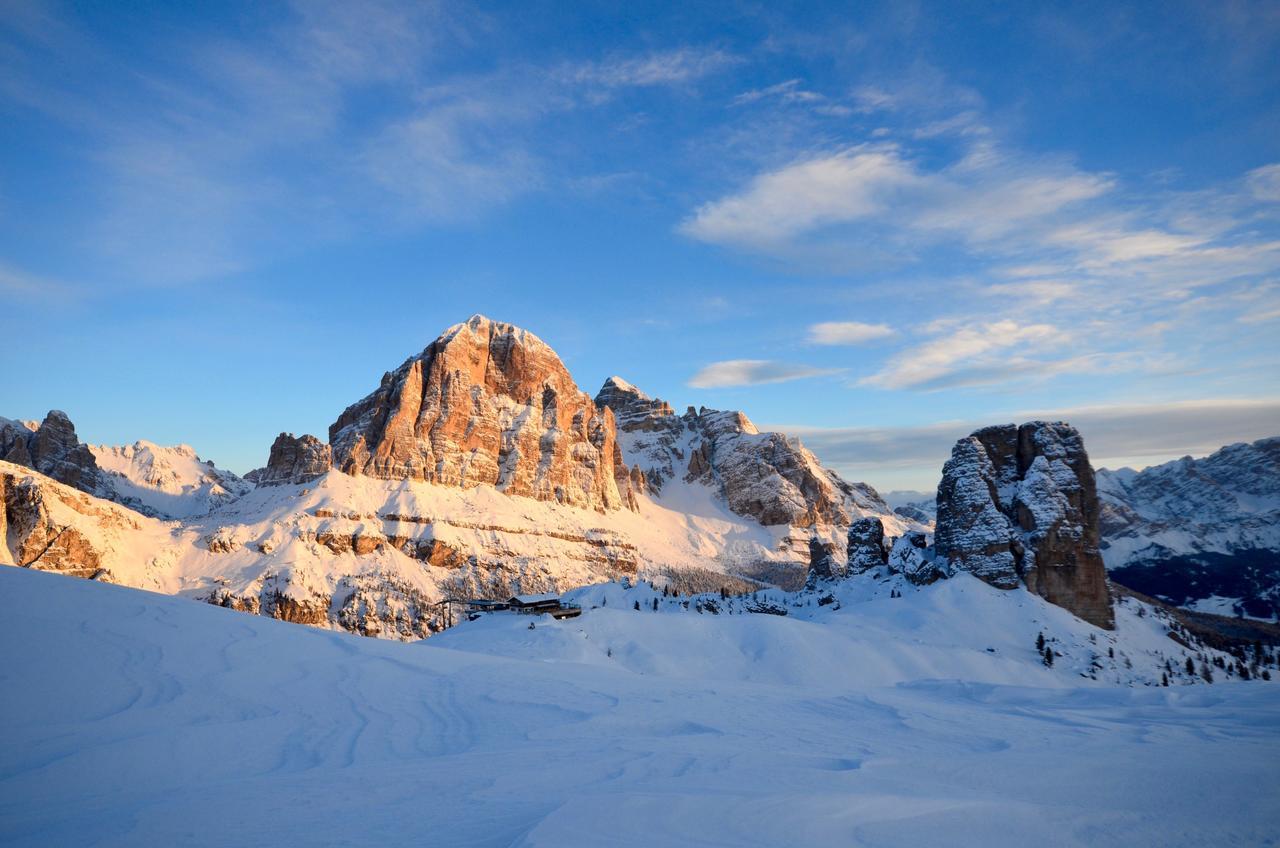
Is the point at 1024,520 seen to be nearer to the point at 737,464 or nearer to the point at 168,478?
the point at 737,464

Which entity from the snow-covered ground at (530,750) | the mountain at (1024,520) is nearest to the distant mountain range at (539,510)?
the mountain at (1024,520)

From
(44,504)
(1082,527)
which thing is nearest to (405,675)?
(1082,527)

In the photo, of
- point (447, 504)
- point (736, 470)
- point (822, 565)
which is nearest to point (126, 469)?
point (447, 504)

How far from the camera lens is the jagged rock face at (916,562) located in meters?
42.8

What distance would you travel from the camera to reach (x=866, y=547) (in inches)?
2170

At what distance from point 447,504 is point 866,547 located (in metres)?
66.8

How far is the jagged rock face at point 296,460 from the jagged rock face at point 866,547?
77805mm

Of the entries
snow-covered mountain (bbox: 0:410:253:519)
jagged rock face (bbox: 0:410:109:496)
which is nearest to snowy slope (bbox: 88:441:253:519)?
snow-covered mountain (bbox: 0:410:253:519)

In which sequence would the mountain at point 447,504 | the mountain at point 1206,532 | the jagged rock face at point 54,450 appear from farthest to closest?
the mountain at point 1206,532
the jagged rock face at point 54,450
the mountain at point 447,504

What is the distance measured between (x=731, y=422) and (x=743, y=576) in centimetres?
6141

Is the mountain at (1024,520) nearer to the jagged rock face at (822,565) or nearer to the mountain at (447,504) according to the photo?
the jagged rock face at (822,565)

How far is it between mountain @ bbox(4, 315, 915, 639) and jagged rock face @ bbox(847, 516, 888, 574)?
129 feet

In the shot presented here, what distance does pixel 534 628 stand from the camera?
27.4 m

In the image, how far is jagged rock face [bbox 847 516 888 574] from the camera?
178 ft
